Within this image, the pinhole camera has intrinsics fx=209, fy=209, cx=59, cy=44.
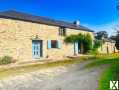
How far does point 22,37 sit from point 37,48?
296cm

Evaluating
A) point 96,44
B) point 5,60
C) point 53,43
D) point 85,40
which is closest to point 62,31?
point 53,43

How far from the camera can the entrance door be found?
25.2 meters

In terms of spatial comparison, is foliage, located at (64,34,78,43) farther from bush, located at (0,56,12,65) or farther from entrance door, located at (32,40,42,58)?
bush, located at (0,56,12,65)

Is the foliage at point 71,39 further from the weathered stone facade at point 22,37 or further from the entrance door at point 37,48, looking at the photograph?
the entrance door at point 37,48

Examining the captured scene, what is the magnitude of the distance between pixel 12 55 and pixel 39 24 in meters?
5.70

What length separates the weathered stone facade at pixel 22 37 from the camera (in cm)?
2177

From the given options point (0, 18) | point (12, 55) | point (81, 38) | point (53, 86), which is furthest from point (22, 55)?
point (53, 86)

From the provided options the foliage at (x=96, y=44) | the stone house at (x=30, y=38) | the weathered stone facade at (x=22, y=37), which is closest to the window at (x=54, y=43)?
the stone house at (x=30, y=38)

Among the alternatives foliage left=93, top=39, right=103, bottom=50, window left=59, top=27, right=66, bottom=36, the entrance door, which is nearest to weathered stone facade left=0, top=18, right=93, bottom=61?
the entrance door

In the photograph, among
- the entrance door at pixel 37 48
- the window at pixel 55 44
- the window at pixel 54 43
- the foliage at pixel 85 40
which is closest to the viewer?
the entrance door at pixel 37 48

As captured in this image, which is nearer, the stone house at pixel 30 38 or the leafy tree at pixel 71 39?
the stone house at pixel 30 38

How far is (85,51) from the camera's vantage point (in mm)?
33750

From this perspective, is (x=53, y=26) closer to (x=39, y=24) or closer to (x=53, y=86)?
(x=39, y=24)

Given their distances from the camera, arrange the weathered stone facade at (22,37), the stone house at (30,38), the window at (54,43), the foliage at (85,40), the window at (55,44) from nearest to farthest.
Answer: the weathered stone facade at (22,37)
the stone house at (30,38)
the window at (55,44)
the window at (54,43)
the foliage at (85,40)
